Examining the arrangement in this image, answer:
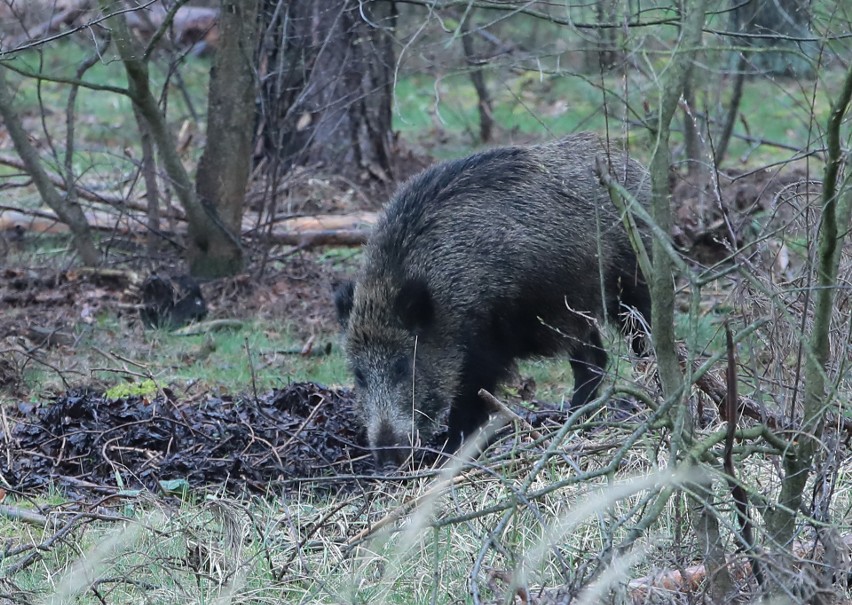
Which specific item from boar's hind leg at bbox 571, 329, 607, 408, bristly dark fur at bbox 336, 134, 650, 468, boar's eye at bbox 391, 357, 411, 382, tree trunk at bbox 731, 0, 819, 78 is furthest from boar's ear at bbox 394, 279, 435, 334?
tree trunk at bbox 731, 0, 819, 78

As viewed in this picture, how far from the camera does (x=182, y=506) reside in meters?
5.30

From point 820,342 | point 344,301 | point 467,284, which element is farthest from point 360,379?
point 820,342

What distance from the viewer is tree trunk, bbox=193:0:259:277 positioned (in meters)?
8.98

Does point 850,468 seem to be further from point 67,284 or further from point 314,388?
point 67,284

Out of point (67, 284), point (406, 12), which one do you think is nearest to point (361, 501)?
point (67, 284)

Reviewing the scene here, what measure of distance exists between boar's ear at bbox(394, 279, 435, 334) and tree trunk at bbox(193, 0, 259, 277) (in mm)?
3409

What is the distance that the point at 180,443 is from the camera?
6.16m

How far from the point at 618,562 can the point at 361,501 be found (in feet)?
→ 6.47

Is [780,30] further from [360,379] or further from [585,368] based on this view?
[360,379]

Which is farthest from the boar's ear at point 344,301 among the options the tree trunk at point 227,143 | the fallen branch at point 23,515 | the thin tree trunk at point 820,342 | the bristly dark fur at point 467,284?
the thin tree trunk at point 820,342

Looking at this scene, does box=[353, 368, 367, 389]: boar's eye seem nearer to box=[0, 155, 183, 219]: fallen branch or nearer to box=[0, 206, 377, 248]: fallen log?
box=[0, 206, 377, 248]: fallen log

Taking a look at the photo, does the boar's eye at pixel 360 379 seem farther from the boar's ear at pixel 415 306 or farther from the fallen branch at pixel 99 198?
the fallen branch at pixel 99 198

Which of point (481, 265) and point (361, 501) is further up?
point (481, 265)

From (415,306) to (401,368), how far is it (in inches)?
15.1
